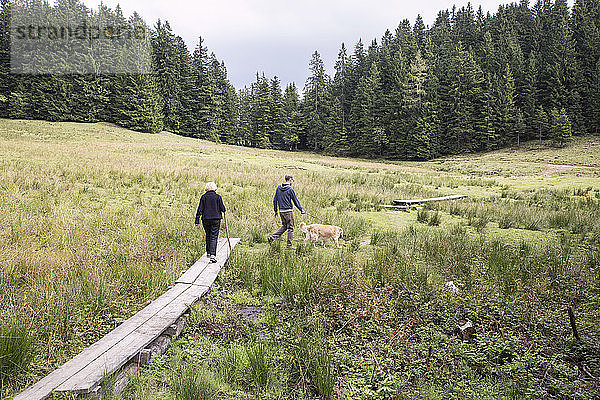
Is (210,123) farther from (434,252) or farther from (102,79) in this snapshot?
(434,252)

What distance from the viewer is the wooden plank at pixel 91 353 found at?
3.26 m

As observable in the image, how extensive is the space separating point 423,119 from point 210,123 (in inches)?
1487

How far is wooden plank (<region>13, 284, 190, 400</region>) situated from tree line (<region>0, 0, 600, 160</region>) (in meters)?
53.6

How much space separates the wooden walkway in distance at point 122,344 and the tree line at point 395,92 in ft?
174

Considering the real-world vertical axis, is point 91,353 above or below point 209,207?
below

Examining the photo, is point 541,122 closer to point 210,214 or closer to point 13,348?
point 210,214

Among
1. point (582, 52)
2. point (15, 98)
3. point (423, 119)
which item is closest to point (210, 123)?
point (15, 98)

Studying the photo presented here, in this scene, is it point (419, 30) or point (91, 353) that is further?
point (419, 30)

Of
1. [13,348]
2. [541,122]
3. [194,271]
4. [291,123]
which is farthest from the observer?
[291,123]

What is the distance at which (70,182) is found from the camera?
44.0 ft

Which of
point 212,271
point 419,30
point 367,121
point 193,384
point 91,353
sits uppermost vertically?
point 419,30

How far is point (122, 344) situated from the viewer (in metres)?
4.15

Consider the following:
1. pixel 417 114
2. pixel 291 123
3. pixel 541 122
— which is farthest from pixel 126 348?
pixel 291 123

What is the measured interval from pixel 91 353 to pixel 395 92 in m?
60.7
